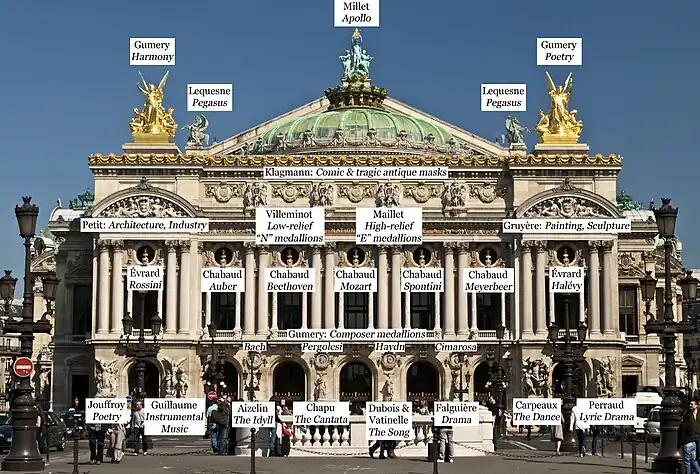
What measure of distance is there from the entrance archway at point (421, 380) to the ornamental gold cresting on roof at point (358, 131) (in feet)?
65.6

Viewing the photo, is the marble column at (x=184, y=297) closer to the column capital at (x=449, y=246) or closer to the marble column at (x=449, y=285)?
the marble column at (x=449, y=285)

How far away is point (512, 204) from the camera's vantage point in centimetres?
9712

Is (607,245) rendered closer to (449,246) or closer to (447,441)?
(449,246)

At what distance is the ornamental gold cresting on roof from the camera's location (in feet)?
356

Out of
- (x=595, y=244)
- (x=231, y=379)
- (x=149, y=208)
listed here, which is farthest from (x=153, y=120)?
(x=595, y=244)

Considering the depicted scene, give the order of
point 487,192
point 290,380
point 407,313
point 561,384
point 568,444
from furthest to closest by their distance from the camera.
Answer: point 487,192, point 290,380, point 407,313, point 561,384, point 568,444

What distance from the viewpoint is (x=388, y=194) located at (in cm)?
9631

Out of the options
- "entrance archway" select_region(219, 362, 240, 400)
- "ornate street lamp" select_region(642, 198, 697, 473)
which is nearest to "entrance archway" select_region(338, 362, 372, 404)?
"entrance archway" select_region(219, 362, 240, 400)

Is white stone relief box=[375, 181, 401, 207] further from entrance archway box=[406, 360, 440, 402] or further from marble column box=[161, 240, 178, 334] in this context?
marble column box=[161, 240, 178, 334]

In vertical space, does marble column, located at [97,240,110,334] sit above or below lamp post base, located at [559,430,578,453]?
above

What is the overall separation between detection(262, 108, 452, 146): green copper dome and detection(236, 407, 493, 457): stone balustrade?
5636 cm

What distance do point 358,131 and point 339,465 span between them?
6552 centimetres

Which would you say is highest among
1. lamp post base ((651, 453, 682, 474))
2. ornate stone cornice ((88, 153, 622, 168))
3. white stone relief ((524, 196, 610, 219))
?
ornate stone cornice ((88, 153, 622, 168))

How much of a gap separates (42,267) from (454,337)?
133ft
